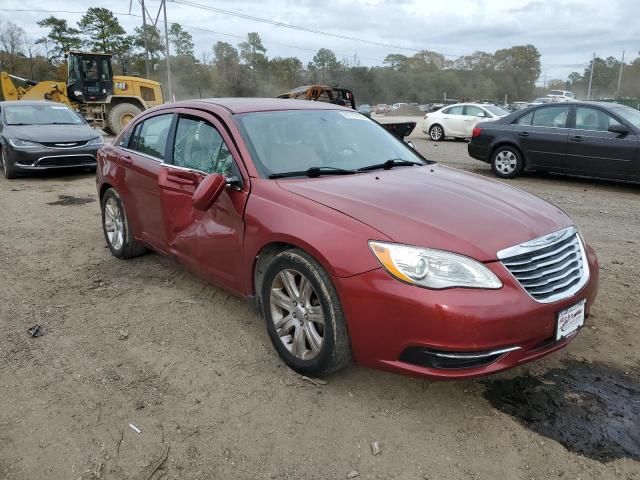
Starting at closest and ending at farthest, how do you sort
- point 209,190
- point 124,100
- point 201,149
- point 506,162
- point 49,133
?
point 209,190, point 201,149, point 506,162, point 49,133, point 124,100

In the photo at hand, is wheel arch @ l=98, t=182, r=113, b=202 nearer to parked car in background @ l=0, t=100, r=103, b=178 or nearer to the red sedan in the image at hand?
the red sedan

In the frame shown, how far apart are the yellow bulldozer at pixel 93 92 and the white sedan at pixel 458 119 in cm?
1098

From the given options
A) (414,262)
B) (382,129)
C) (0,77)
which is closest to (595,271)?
(414,262)

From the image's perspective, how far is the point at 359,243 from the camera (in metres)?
2.67

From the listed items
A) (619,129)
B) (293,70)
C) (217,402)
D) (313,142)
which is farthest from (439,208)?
(293,70)

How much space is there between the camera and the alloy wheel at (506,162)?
1012 cm

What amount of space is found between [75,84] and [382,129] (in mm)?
18083

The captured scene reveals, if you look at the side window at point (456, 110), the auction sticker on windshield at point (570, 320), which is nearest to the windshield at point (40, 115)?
the auction sticker on windshield at point (570, 320)

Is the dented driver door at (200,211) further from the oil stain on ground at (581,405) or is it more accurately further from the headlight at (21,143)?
the headlight at (21,143)

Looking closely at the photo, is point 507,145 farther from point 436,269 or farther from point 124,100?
point 124,100

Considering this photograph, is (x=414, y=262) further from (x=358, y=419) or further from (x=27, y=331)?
(x=27, y=331)

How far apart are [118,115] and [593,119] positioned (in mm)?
16233

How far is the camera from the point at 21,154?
9.91 metres

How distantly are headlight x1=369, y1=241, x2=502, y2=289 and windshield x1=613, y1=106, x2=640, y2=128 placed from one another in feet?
25.2
